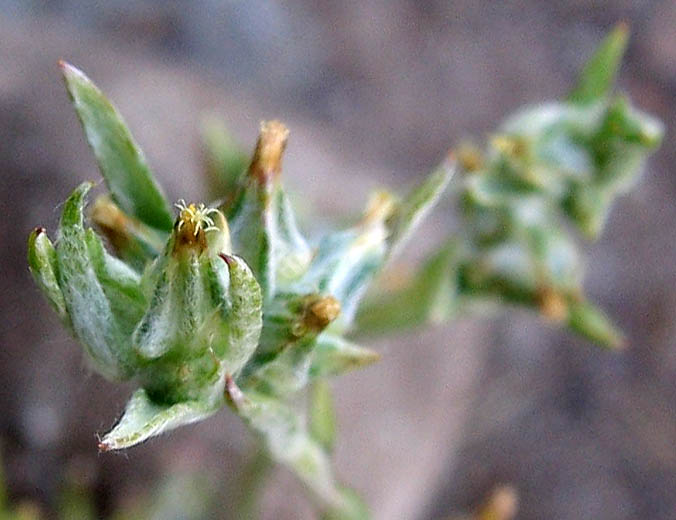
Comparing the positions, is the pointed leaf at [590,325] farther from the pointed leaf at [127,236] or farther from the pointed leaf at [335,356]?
the pointed leaf at [127,236]

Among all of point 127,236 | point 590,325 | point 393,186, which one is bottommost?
point 393,186

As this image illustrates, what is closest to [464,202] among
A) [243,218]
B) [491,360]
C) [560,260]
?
[560,260]

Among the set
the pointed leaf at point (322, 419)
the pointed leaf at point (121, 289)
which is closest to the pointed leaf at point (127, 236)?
the pointed leaf at point (121, 289)

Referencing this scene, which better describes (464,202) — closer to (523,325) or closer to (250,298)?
(250,298)

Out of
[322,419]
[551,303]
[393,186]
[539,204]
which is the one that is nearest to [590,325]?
[551,303]

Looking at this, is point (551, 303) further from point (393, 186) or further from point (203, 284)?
point (393, 186)
